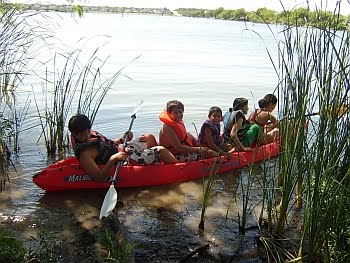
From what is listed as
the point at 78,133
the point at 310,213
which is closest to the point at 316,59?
the point at 310,213

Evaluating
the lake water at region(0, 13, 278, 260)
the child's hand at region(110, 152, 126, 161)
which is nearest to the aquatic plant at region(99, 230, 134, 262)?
the child's hand at region(110, 152, 126, 161)

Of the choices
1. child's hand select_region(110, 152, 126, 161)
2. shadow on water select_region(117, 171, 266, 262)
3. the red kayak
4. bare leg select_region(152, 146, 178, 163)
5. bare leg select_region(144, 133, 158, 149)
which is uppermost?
child's hand select_region(110, 152, 126, 161)

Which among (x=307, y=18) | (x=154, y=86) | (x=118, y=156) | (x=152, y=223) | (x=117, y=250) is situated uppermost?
(x=307, y=18)

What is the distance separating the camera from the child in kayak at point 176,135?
615cm

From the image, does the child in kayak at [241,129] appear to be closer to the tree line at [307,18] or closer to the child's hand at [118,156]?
the child's hand at [118,156]

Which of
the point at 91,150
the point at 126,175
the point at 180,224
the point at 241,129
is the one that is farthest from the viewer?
the point at 241,129

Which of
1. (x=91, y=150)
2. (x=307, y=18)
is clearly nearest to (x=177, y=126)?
(x=91, y=150)

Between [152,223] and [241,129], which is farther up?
[241,129]

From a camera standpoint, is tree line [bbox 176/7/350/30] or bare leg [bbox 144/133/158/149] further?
bare leg [bbox 144/133/158/149]

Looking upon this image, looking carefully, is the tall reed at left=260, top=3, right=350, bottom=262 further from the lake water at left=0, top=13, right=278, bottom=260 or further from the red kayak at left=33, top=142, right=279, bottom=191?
the red kayak at left=33, top=142, right=279, bottom=191

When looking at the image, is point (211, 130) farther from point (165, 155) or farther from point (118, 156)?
point (118, 156)

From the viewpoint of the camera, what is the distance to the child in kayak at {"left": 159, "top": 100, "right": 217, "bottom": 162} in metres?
6.15

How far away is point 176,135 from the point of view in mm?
6160

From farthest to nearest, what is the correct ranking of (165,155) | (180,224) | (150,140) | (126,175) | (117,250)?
(150,140)
(165,155)
(126,175)
(180,224)
(117,250)
